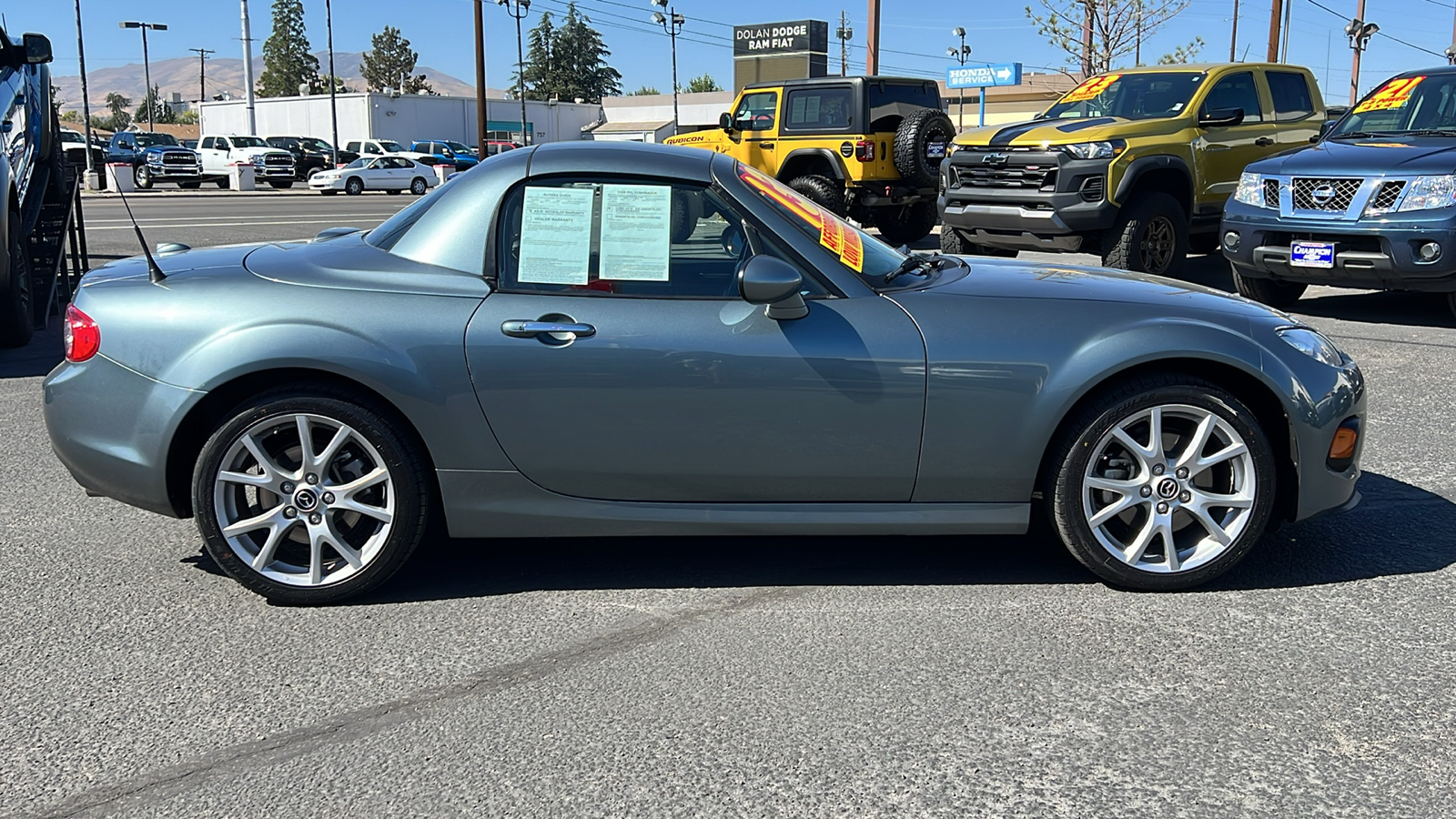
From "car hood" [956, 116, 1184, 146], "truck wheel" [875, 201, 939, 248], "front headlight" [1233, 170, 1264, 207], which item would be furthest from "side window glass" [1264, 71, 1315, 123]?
"truck wheel" [875, 201, 939, 248]

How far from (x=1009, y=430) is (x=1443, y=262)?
634 cm

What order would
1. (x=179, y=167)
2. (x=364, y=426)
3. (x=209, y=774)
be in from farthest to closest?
(x=179, y=167), (x=364, y=426), (x=209, y=774)

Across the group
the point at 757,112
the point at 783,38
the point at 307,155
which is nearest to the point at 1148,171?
the point at 757,112

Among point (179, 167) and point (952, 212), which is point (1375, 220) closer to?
point (952, 212)

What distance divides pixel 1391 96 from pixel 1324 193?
72.3 inches

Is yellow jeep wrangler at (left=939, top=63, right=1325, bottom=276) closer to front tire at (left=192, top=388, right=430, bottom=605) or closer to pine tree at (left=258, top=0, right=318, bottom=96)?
front tire at (left=192, top=388, right=430, bottom=605)

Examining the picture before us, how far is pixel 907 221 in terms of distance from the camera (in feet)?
57.1

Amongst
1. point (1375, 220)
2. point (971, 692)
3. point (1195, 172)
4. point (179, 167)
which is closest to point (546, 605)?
point (971, 692)

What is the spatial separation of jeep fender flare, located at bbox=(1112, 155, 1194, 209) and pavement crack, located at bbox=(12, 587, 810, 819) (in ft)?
27.1

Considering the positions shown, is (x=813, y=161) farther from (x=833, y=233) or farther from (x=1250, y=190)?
(x=833, y=233)

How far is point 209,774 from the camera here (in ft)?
9.21

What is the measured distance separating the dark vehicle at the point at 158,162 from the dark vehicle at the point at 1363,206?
3794 centimetres

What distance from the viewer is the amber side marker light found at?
3.91m

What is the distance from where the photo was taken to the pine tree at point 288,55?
126 metres
